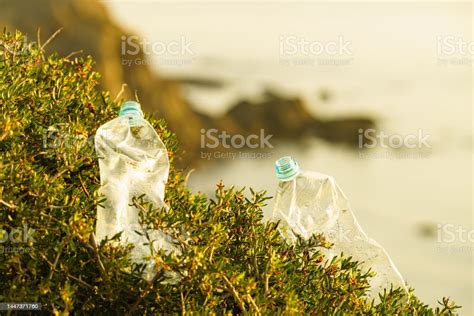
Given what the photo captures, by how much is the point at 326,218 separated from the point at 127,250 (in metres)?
0.78

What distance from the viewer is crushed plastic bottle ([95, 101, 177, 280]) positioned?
223cm

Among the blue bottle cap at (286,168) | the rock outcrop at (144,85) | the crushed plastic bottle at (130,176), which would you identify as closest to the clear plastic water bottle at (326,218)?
the blue bottle cap at (286,168)

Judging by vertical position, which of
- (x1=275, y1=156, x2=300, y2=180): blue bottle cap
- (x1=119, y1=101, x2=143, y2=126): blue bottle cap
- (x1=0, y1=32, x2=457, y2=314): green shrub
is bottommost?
(x1=0, y1=32, x2=457, y2=314): green shrub

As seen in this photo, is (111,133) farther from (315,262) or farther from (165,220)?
(315,262)

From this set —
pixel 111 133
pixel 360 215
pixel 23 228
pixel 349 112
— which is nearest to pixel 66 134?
pixel 111 133

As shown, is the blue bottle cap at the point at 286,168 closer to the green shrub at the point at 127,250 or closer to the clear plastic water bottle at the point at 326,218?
the clear plastic water bottle at the point at 326,218

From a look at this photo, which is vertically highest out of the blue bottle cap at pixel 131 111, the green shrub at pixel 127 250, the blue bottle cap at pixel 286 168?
the blue bottle cap at pixel 131 111

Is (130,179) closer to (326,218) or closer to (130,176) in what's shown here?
(130,176)

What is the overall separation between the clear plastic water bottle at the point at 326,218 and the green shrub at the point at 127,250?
9cm

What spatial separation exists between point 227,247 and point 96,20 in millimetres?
8122

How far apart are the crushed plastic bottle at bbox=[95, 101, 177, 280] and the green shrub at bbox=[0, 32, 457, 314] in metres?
0.04

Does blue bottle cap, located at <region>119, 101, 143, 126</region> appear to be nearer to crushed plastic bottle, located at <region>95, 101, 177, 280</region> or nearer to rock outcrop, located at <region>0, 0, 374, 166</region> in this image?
crushed plastic bottle, located at <region>95, 101, 177, 280</region>

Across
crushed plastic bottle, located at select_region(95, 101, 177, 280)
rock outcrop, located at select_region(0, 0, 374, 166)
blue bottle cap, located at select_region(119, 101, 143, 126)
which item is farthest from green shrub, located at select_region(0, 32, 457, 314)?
rock outcrop, located at select_region(0, 0, 374, 166)

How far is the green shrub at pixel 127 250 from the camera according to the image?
2109 millimetres
